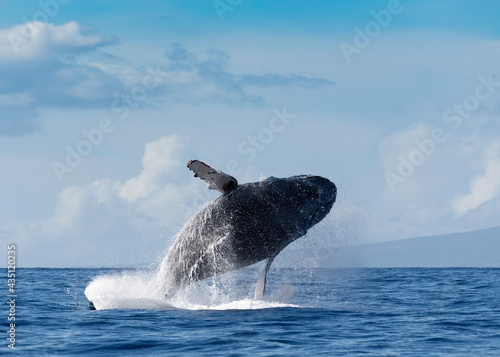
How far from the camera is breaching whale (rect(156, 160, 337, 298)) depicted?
47.1 feet

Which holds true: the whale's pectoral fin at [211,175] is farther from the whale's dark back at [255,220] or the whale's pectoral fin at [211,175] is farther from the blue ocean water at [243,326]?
the blue ocean water at [243,326]

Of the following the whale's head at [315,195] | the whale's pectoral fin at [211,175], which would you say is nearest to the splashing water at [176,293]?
the whale's pectoral fin at [211,175]

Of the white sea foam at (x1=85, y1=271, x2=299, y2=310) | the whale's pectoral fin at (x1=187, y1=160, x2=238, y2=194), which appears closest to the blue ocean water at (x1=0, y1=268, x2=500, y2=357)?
the white sea foam at (x1=85, y1=271, x2=299, y2=310)

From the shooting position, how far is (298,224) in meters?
14.6

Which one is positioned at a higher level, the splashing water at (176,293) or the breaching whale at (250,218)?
the breaching whale at (250,218)

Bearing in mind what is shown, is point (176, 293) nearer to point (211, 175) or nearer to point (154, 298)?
point (154, 298)

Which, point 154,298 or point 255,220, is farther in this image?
point 154,298

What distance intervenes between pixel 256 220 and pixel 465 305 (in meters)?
8.12

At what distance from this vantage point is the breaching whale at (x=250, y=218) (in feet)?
47.1

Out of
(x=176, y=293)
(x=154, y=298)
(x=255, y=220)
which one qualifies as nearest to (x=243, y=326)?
(x=255, y=220)

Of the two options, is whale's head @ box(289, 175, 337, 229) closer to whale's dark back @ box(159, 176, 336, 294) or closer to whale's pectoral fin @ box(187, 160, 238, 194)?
whale's dark back @ box(159, 176, 336, 294)

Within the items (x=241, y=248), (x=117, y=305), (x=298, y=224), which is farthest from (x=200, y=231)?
(x=117, y=305)

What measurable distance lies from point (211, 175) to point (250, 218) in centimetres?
125

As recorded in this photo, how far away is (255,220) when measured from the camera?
14.4 metres
